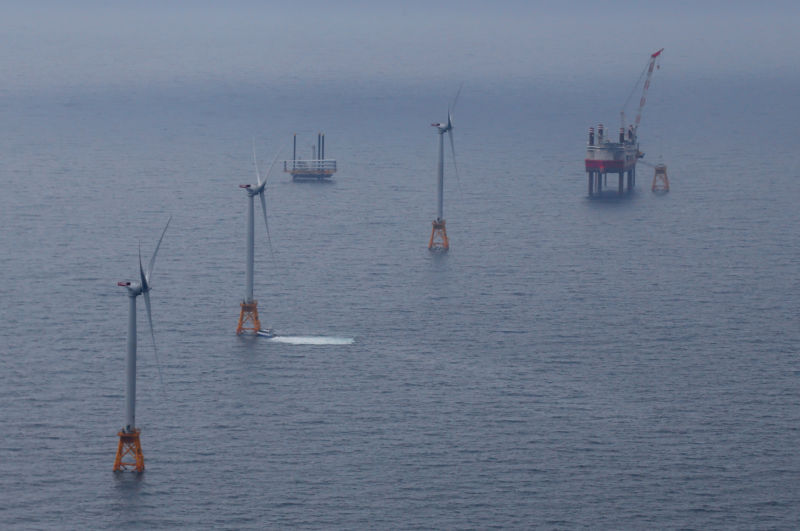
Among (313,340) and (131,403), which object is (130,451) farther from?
(313,340)

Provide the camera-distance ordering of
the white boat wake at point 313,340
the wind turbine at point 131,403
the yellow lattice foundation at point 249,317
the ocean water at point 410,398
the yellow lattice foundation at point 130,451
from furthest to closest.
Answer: the yellow lattice foundation at point 249,317, the white boat wake at point 313,340, the yellow lattice foundation at point 130,451, the wind turbine at point 131,403, the ocean water at point 410,398

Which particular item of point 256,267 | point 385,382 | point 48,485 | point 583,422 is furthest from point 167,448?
point 256,267

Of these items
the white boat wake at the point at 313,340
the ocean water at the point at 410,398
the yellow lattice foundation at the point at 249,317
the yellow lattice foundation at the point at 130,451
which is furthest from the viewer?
the yellow lattice foundation at the point at 249,317

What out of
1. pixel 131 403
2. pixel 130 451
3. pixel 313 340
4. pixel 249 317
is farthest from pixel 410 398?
pixel 131 403

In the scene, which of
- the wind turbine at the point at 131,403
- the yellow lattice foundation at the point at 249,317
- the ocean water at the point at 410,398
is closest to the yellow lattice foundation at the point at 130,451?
the wind turbine at the point at 131,403

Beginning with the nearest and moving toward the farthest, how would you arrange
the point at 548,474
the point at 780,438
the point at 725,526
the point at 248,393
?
the point at 725,526, the point at 548,474, the point at 780,438, the point at 248,393

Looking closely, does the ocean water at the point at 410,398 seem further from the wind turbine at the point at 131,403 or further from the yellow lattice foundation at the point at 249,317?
the wind turbine at the point at 131,403

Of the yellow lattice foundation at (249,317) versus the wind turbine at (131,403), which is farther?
the yellow lattice foundation at (249,317)

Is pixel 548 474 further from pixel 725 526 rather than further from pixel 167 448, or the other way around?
pixel 167 448

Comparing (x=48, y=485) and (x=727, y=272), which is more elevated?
(x=727, y=272)
